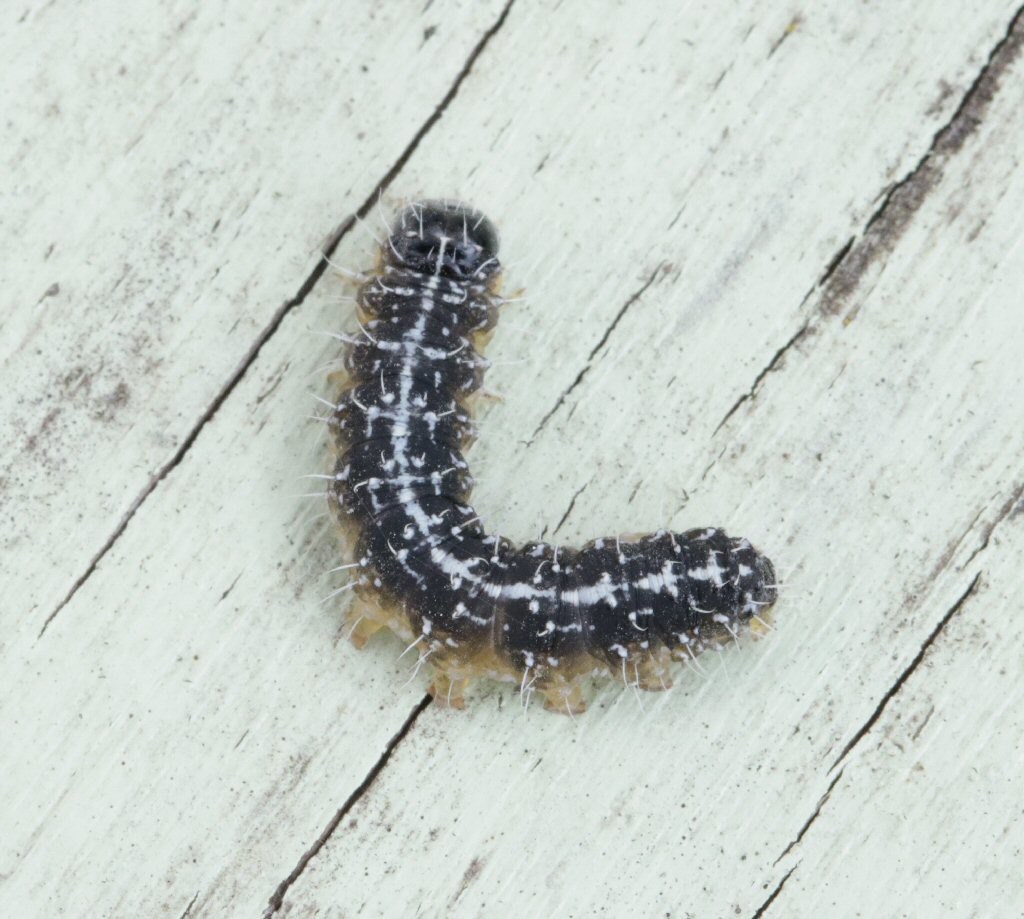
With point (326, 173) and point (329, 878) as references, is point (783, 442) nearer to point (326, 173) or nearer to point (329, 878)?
point (326, 173)

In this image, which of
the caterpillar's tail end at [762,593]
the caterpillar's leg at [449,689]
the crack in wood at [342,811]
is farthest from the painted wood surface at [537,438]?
the caterpillar's tail end at [762,593]

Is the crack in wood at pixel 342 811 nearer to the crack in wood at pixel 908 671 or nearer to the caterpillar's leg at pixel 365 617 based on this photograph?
the caterpillar's leg at pixel 365 617

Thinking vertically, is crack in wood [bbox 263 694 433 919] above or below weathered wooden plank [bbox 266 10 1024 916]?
below

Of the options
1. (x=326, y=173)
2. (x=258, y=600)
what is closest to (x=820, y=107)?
(x=326, y=173)

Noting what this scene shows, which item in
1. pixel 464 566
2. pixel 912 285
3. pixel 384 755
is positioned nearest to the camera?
pixel 464 566

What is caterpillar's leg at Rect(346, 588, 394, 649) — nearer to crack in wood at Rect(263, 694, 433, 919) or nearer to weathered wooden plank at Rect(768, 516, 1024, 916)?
crack in wood at Rect(263, 694, 433, 919)

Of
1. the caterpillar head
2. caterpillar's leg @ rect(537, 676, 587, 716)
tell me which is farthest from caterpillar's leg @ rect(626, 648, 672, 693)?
the caterpillar head

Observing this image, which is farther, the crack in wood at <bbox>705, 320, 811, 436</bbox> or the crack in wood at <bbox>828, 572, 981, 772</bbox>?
the crack in wood at <bbox>705, 320, 811, 436</bbox>
